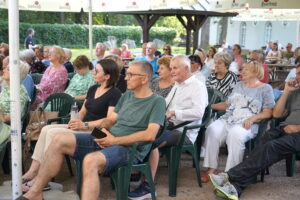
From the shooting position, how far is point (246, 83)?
5.13 m

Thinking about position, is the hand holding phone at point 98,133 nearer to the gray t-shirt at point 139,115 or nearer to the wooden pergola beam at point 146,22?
the gray t-shirt at point 139,115

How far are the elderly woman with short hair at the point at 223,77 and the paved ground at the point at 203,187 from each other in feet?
4.29

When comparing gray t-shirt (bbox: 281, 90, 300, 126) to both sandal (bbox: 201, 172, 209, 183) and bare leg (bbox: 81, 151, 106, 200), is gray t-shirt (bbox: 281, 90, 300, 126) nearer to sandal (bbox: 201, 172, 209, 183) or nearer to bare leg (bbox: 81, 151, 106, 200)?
sandal (bbox: 201, 172, 209, 183)

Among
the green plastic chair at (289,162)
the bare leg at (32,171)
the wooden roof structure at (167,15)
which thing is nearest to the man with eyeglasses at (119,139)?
the bare leg at (32,171)

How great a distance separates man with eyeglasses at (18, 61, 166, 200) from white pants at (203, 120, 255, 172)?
119cm

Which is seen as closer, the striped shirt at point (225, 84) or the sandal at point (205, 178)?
the sandal at point (205, 178)

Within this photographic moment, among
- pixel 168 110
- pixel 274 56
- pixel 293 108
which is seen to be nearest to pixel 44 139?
pixel 168 110

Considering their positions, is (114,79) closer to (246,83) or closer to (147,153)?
(147,153)

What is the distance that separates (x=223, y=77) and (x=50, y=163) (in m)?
3.16

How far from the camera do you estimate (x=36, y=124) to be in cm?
462

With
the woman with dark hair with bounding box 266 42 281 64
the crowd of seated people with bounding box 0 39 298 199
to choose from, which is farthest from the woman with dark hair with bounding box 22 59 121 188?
the woman with dark hair with bounding box 266 42 281 64

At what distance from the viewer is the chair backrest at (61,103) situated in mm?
5266

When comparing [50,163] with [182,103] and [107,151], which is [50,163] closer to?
[107,151]

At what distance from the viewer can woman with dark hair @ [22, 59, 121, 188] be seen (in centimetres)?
418
